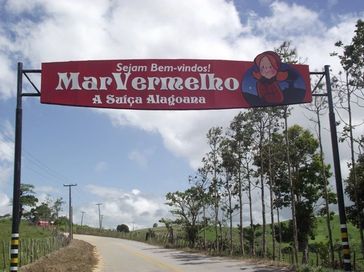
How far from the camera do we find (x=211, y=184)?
143 ft

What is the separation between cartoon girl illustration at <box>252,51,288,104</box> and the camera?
13273 mm

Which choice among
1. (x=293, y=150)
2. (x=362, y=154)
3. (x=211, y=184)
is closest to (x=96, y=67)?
(x=362, y=154)

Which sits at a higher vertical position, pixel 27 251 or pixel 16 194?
pixel 16 194

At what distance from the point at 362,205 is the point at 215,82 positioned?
1789 centimetres

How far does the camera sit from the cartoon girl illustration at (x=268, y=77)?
1327 cm

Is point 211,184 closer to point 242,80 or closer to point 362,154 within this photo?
point 362,154

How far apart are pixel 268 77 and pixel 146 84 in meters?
3.17

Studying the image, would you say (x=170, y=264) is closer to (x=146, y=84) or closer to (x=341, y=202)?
(x=341, y=202)

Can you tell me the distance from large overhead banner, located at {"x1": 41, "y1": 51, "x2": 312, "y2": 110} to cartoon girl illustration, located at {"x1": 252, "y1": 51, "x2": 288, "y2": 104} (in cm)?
42

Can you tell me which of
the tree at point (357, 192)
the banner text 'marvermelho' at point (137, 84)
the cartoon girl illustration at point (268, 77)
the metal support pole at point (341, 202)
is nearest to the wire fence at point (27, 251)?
the banner text 'marvermelho' at point (137, 84)

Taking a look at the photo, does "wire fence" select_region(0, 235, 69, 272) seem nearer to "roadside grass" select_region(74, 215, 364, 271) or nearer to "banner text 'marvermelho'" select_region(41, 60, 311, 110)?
"banner text 'marvermelho'" select_region(41, 60, 311, 110)

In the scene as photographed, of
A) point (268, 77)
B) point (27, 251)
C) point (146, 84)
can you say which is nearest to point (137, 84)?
point (146, 84)

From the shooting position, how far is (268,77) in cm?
1343

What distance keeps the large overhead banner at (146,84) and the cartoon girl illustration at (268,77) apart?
0.42 metres
